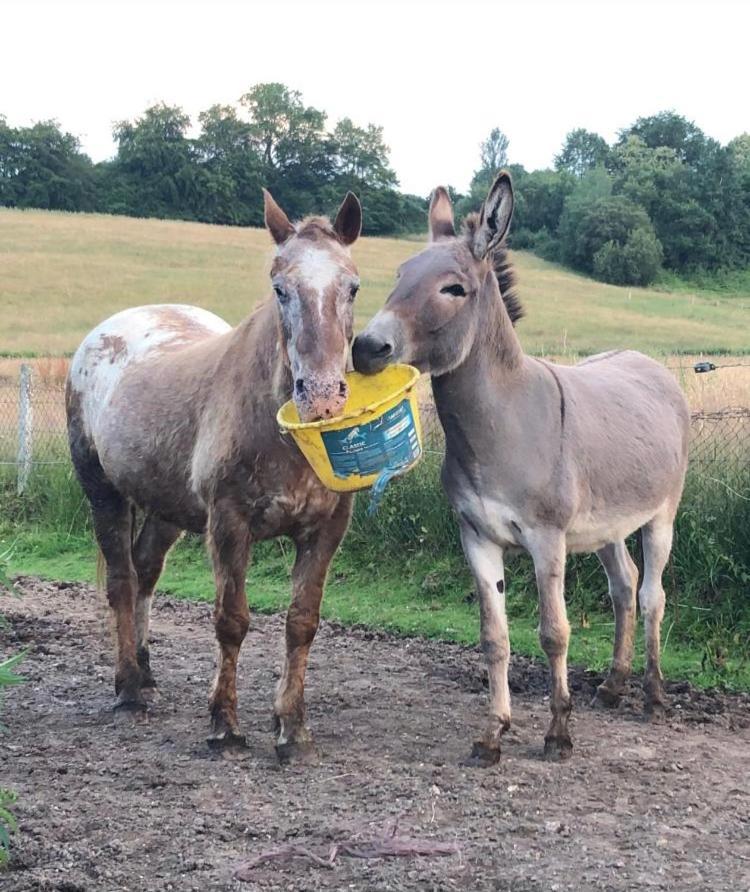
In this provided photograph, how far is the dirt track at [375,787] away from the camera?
3.26 metres

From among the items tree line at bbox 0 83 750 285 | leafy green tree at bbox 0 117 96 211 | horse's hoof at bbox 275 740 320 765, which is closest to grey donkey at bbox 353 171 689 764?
horse's hoof at bbox 275 740 320 765

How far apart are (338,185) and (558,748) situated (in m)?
53.0

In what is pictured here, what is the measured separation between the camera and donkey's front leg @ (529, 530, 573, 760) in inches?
167

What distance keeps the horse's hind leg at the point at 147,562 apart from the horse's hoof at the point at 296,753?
1.59m

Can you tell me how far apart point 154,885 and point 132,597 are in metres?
2.61

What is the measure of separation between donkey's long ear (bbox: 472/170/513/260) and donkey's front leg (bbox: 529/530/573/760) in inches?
52.6

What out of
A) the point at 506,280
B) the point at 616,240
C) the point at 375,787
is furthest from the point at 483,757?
the point at 616,240

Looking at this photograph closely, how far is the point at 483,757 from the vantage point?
4266mm

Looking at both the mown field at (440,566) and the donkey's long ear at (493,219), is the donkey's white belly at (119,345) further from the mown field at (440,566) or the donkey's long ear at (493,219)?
the donkey's long ear at (493,219)

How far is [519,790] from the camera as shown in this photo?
156 inches

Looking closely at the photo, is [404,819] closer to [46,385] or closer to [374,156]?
[46,385]

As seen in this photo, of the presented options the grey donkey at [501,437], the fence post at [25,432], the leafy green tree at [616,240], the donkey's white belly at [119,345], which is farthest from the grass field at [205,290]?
the grey donkey at [501,437]

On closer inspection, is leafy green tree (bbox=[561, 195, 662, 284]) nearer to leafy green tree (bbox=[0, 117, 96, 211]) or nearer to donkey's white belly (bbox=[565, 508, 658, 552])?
leafy green tree (bbox=[0, 117, 96, 211])

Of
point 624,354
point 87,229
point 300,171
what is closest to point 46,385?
point 624,354
